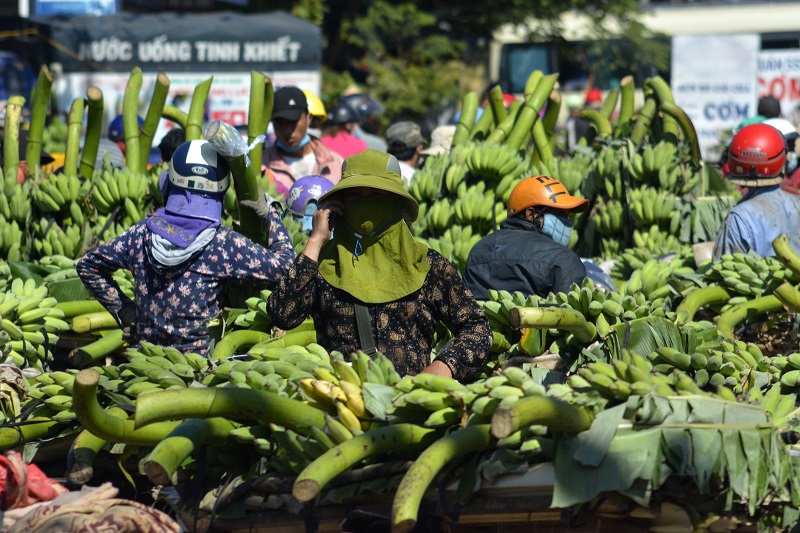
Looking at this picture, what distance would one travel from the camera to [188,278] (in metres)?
4.34

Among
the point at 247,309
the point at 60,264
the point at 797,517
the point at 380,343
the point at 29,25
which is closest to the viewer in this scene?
the point at 797,517

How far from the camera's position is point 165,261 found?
4.26 meters

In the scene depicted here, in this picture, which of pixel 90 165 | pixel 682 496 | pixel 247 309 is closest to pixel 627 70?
pixel 90 165

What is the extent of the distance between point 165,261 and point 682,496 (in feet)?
7.16

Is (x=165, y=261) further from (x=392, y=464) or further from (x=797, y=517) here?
(x=797, y=517)

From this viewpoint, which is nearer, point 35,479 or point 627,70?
point 35,479

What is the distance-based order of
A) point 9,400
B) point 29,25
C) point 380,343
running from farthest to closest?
point 29,25, point 9,400, point 380,343

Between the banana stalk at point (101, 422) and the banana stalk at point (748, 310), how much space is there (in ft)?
8.42

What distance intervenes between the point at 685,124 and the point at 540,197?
7.55 ft

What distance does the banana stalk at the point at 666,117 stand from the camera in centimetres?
718

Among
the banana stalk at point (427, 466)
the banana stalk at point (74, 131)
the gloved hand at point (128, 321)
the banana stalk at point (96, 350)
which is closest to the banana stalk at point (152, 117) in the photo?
the banana stalk at point (74, 131)

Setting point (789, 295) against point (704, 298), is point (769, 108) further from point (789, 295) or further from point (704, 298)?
point (789, 295)

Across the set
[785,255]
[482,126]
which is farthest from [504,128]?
[785,255]

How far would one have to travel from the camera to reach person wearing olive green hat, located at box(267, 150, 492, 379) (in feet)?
12.4
